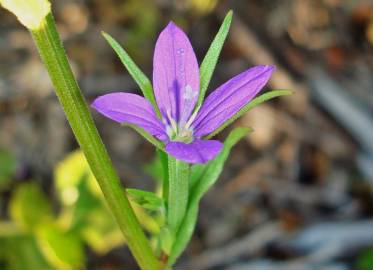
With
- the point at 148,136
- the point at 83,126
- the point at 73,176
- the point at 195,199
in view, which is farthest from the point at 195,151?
the point at 73,176

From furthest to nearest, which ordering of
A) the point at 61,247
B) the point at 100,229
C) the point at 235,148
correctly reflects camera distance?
the point at 235,148
the point at 100,229
the point at 61,247

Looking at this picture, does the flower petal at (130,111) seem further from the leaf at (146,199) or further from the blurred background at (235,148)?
the blurred background at (235,148)

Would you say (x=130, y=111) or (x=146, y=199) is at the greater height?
(x=130, y=111)

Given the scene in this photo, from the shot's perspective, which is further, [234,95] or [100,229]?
[100,229]

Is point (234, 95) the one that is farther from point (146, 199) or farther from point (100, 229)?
point (100, 229)

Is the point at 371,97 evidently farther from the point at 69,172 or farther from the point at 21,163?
the point at 21,163

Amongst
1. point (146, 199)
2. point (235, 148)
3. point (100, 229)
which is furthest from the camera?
point (235, 148)

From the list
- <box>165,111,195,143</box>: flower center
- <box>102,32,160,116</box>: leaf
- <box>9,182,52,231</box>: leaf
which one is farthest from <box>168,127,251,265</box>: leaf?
<box>9,182,52,231</box>: leaf

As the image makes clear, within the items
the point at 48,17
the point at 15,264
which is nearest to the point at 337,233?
the point at 15,264
